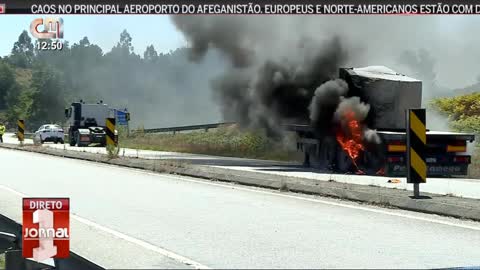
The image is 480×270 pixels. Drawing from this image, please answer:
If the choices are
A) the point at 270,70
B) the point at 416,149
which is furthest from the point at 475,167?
the point at 416,149

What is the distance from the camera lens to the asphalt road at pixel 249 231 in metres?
6.66

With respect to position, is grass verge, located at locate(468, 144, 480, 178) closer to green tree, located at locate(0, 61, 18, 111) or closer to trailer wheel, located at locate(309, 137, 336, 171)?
trailer wheel, located at locate(309, 137, 336, 171)

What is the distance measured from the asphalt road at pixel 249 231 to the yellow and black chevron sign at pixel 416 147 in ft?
3.11

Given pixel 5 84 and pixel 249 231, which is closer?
pixel 249 231

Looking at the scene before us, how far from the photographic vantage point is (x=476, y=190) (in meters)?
13.4

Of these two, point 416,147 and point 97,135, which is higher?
point 97,135

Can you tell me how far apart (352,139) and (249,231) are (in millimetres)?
10938

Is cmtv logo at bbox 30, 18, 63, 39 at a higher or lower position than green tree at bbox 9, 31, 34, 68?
lower

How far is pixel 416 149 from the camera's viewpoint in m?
11.3

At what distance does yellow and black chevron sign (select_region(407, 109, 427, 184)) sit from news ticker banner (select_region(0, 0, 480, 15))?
327cm

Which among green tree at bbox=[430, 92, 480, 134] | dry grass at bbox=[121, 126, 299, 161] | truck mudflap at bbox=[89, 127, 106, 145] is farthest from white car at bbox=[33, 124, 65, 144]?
green tree at bbox=[430, 92, 480, 134]

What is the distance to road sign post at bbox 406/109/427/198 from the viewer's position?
1118cm

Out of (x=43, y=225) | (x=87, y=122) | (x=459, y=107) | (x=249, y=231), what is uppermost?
(x=459, y=107)

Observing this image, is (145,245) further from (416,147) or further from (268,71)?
(268,71)
